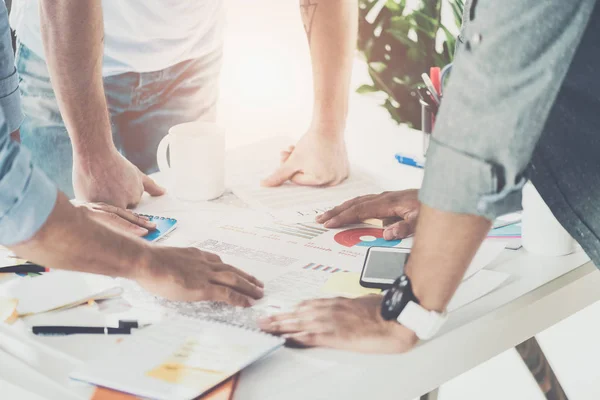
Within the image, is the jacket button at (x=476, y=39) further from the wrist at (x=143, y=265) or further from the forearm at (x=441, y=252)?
the wrist at (x=143, y=265)

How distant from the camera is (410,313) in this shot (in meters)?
0.73

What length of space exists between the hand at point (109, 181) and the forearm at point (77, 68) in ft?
0.08

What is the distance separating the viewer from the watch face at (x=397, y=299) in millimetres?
734

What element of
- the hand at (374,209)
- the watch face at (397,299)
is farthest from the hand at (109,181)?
the watch face at (397,299)

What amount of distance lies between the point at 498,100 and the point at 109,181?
723mm

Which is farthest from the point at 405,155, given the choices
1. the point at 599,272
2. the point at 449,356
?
the point at 449,356

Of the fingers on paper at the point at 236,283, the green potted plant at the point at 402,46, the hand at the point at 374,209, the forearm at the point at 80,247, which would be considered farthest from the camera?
the green potted plant at the point at 402,46

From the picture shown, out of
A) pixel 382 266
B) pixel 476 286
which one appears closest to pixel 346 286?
pixel 382 266

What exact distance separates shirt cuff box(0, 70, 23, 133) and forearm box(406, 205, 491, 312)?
761 mm

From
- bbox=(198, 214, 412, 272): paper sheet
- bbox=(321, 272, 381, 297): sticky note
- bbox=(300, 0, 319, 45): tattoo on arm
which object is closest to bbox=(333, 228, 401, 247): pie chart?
bbox=(198, 214, 412, 272): paper sheet

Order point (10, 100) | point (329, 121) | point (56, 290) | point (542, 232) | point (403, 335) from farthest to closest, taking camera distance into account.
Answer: point (329, 121) < point (10, 100) < point (542, 232) < point (56, 290) < point (403, 335)

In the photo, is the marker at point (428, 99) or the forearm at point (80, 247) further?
the marker at point (428, 99)

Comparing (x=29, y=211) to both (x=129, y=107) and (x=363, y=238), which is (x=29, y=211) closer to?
(x=363, y=238)

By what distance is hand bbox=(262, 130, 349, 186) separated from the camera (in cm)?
126
